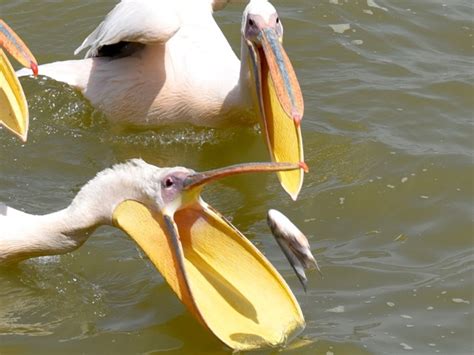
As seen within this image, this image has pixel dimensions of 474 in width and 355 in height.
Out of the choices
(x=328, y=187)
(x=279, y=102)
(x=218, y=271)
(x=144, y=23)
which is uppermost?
(x=144, y=23)

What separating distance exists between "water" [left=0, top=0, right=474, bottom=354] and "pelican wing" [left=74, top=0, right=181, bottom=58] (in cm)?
61

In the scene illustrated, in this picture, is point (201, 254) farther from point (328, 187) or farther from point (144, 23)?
point (144, 23)

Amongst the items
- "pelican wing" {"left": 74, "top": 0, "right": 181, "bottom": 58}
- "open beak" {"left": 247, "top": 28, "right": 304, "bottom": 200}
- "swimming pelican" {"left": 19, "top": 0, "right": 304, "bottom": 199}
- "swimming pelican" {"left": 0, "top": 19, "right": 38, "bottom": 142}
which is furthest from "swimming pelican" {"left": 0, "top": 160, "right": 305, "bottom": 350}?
"pelican wing" {"left": 74, "top": 0, "right": 181, "bottom": 58}

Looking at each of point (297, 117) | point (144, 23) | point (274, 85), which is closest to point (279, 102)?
point (274, 85)

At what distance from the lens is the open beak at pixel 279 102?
5.95 m

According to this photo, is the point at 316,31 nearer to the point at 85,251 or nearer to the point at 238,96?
the point at 238,96

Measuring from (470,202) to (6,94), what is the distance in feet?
7.85

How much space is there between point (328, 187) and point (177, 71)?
1116mm

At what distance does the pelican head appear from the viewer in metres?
6.00

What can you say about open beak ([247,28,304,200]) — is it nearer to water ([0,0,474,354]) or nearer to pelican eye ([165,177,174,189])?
water ([0,0,474,354])

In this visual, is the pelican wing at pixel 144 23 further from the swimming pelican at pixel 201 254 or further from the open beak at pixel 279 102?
the swimming pelican at pixel 201 254

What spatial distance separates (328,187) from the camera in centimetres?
655

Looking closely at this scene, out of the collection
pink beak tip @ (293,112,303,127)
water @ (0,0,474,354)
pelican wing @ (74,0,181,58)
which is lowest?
water @ (0,0,474,354)

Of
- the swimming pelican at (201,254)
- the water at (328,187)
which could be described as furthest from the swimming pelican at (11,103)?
the swimming pelican at (201,254)
